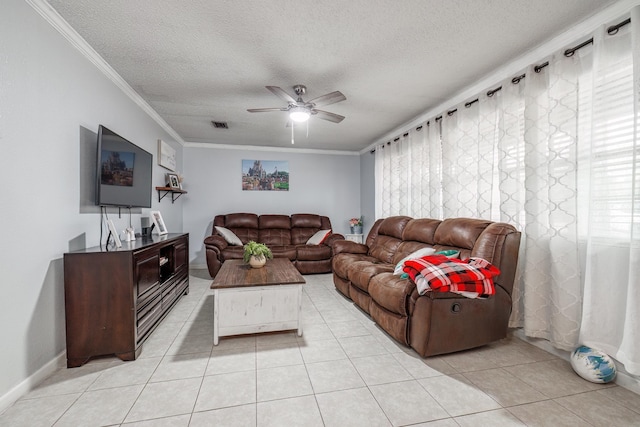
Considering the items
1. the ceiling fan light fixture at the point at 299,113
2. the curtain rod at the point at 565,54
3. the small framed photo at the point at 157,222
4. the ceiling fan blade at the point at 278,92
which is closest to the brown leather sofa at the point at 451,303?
the curtain rod at the point at 565,54

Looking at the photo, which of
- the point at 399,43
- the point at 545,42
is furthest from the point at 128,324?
the point at 545,42

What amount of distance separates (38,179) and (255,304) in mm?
1707

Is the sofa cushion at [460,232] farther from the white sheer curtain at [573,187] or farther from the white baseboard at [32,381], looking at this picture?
the white baseboard at [32,381]

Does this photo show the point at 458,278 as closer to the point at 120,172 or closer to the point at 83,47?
the point at 120,172

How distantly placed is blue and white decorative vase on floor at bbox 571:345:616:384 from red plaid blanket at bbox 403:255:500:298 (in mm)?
601

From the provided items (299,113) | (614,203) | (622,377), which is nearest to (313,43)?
(299,113)

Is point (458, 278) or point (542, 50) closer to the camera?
point (458, 278)

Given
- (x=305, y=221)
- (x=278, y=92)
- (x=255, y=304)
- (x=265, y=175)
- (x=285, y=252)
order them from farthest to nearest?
(x=265, y=175) < (x=305, y=221) < (x=285, y=252) < (x=278, y=92) < (x=255, y=304)

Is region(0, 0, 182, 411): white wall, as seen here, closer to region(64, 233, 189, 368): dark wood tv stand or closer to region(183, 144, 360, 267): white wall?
region(64, 233, 189, 368): dark wood tv stand

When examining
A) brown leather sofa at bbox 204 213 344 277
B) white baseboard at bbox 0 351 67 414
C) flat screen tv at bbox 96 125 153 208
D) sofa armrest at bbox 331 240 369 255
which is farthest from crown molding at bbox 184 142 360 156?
white baseboard at bbox 0 351 67 414

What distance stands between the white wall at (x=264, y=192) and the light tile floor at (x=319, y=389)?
10.8 ft

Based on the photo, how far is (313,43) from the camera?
7.14 feet

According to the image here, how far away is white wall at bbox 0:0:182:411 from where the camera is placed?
1.54m

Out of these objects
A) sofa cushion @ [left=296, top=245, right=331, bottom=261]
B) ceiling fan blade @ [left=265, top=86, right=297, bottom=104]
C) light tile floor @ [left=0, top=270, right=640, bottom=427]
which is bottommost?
light tile floor @ [left=0, top=270, right=640, bottom=427]
